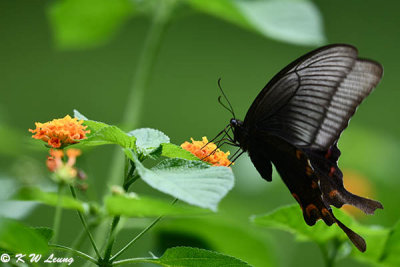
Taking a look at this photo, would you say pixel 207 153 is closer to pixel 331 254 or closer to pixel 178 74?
pixel 331 254

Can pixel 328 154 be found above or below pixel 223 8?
below

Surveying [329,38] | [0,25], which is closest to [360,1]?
[329,38]

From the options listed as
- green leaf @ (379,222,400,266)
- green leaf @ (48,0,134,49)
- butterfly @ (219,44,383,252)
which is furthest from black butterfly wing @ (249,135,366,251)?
green leaf @ (48,0,134,49)

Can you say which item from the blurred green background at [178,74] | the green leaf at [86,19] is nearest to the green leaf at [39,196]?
the green leaf at [86,19]

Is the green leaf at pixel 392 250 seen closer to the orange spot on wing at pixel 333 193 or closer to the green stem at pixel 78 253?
the orange spot on wing at pixel 333 193

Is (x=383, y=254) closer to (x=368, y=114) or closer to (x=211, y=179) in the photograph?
(x=211, y=179)

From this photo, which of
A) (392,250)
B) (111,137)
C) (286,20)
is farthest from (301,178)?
(286,20)

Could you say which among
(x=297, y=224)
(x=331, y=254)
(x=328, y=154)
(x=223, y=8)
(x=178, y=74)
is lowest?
(x=178, y=74)

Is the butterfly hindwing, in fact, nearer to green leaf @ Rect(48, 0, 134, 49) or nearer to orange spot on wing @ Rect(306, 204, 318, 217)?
orange spot on wing @ Rect(306, 204, 318, 217)
